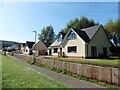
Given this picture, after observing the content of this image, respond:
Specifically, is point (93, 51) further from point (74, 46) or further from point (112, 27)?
point (112, 27)

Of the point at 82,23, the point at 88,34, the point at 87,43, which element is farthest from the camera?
the point at 82,23

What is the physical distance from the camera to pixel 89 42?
32781 mm

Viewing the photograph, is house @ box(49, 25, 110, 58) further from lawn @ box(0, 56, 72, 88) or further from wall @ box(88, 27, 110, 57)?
lawn @ box(0, 56, 72, 88)

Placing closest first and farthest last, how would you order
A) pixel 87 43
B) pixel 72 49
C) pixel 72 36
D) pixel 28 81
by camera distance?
pixel 28 81 < pixel 87 43 < pixel 72 49 < pixel 72 36

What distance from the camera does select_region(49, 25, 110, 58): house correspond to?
108ft

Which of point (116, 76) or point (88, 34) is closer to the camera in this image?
point (116, 76)

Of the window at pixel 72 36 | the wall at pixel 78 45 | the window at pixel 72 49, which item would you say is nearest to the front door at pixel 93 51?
the wall at pixel 78 45

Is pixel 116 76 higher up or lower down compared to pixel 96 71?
lower down

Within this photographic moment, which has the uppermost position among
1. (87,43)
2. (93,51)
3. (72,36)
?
(72,36)

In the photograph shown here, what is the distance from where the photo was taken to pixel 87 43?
32.3 meters

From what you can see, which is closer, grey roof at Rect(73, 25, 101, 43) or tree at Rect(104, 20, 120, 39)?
grey roof at Rect(73, 25, 101, 43)

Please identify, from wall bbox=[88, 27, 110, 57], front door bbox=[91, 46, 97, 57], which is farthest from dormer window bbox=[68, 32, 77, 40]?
front door bbox=[91, 46, 97, 57]

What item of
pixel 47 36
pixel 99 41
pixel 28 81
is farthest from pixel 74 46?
pixel 47 36

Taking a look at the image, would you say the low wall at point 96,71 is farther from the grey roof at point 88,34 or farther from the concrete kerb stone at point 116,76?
the grey roof at point 88,34
